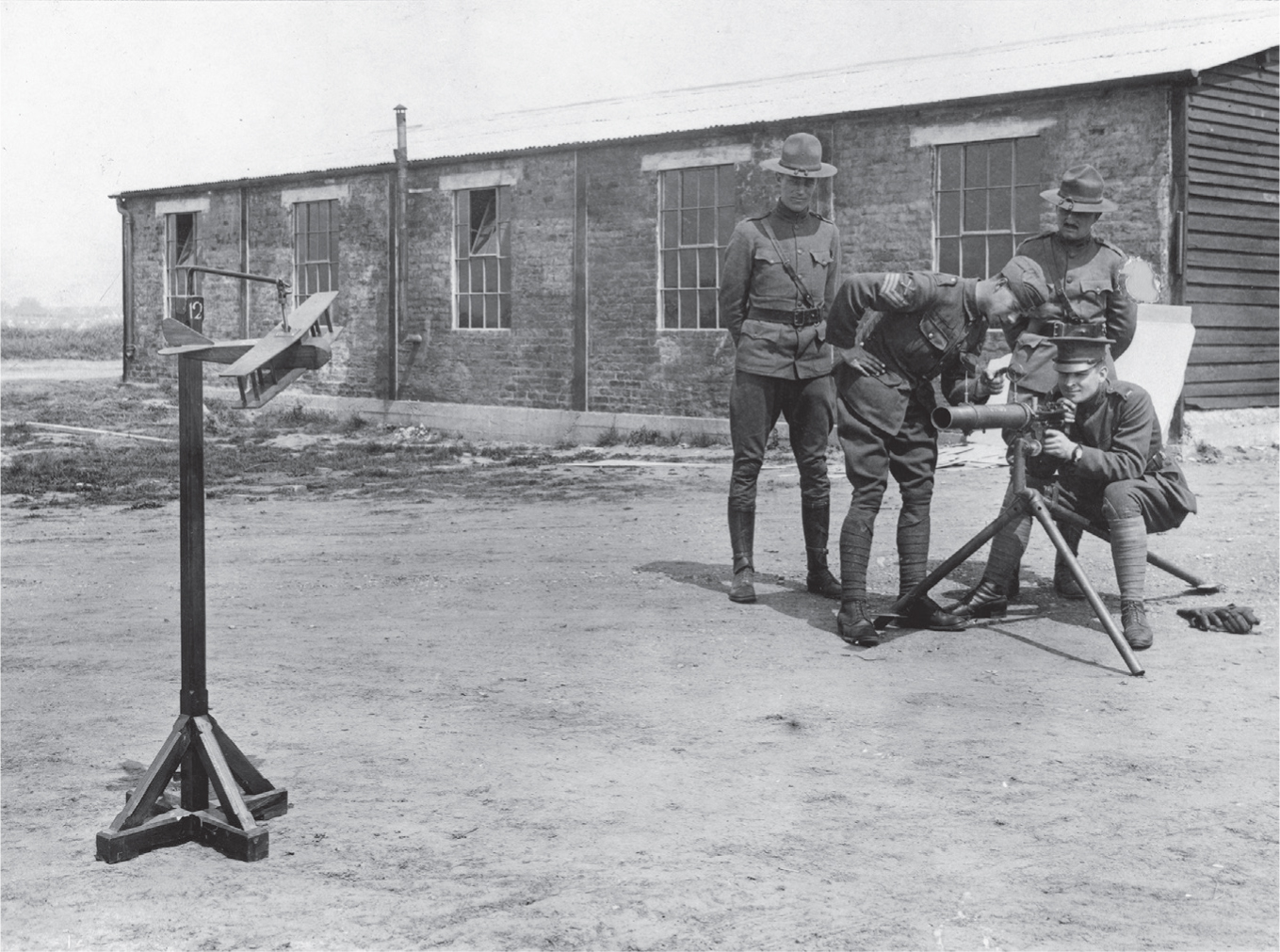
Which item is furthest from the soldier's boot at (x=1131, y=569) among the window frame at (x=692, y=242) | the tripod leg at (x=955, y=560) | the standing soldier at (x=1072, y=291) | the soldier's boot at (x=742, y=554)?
the window frame at (x=692, y=242)

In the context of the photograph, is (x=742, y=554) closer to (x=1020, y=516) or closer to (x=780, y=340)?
(x=780, y=340)

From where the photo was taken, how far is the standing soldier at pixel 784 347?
7160 millimetres

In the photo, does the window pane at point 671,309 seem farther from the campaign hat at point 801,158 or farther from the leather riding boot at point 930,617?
the leather riding boot at point 930,617

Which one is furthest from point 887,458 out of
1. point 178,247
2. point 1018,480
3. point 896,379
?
point 178,247

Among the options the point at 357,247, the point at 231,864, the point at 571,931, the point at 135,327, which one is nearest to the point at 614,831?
the point at 571,931

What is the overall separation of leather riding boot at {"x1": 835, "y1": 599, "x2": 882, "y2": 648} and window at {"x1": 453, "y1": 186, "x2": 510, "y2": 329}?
13.8 metres

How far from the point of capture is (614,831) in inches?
158

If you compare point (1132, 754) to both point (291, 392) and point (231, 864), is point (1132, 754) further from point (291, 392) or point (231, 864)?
point (291, 392)

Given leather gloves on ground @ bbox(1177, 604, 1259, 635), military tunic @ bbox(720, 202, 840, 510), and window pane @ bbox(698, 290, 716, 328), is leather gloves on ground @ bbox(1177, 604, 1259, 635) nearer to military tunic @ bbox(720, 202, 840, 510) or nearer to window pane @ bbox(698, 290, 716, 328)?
military tunic @ bbox(720, 202, 840, 510)

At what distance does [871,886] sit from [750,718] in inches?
60.7

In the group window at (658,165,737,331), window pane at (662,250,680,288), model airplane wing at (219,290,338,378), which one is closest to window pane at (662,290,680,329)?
window at (658,165,737,331)

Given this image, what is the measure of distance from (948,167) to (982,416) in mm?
9622

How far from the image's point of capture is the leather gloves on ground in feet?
21.4

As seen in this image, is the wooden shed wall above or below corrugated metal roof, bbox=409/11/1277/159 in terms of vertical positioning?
below
